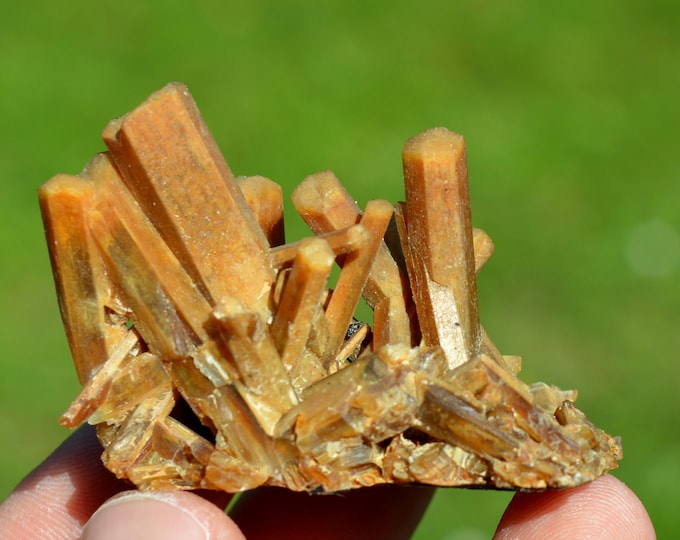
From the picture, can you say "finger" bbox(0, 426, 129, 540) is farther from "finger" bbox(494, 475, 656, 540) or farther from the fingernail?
"finger" bbox(494, 475, 656, 540)

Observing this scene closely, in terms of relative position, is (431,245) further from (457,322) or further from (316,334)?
(316,334)

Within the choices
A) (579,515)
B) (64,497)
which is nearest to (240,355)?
(579,515)

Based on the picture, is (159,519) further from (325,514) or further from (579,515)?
(579,515)

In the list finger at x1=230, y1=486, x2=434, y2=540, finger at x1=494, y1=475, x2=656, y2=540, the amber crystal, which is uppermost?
the amber crystal

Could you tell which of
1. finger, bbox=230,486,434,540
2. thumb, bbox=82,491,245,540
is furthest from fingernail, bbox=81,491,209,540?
finger, bbox=230,486,434,540

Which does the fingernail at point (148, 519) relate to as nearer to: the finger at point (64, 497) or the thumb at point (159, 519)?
the thumb at point (159, 519)

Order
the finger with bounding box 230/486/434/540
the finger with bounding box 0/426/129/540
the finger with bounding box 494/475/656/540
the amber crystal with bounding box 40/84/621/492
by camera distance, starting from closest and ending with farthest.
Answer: the amber crystal with bounding box 40/84/621/492 < the finger with bounding box 494/475/656/540 < the finger with bounding box 0/426/129/540 < the finger with bounding box 230/486/434/540
